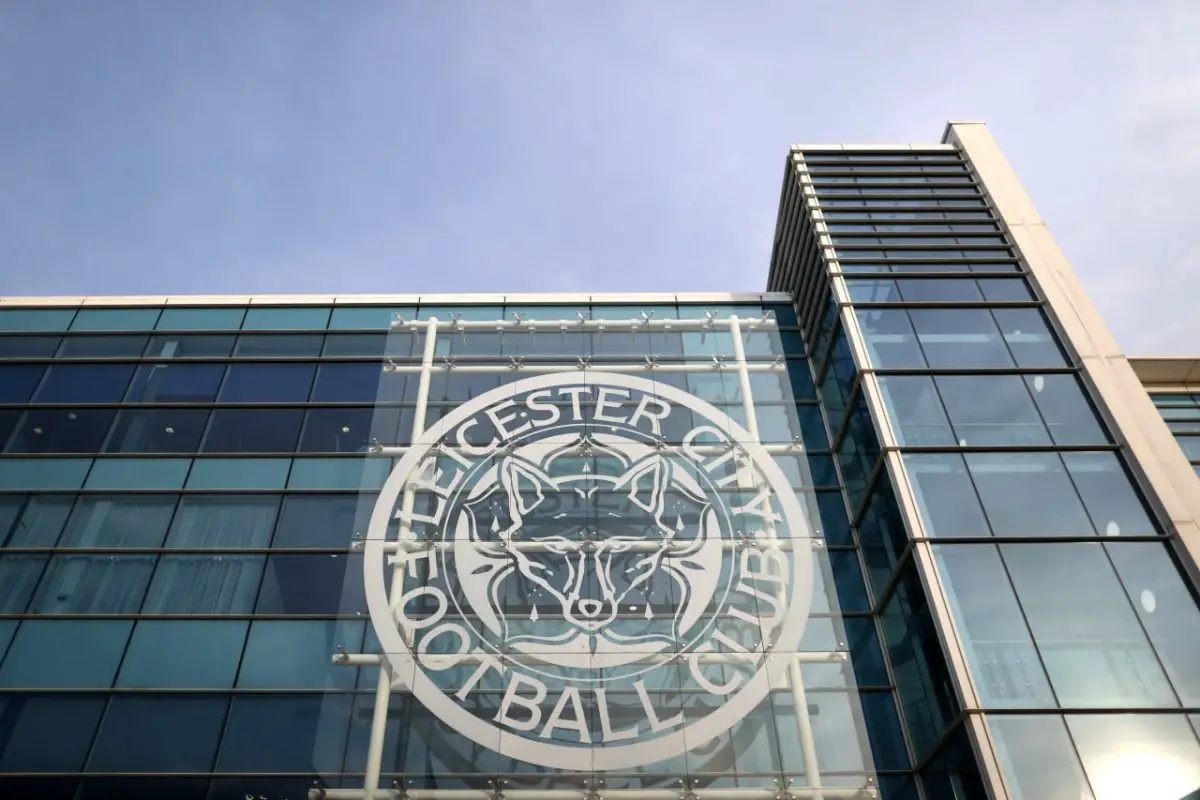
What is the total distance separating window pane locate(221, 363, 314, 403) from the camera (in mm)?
20500

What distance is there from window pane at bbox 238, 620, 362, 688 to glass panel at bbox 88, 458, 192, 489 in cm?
443

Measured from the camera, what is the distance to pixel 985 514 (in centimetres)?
1516

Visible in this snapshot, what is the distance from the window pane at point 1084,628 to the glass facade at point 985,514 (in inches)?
1.0

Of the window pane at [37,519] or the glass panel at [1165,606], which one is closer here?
the glass panel at [1165,606]

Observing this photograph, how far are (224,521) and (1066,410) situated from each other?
1703cm

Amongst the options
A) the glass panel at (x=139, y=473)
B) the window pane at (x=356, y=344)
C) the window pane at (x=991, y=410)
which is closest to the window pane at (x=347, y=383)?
the window pane at (x=356, y=344)

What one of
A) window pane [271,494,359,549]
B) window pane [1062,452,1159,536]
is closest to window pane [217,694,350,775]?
window pane [271,494,359,549]

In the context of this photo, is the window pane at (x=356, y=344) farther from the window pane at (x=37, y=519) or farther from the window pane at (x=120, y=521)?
the window pane at (x=37, y=519)

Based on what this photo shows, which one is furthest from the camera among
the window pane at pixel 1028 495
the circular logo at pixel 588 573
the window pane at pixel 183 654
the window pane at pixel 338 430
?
the window pane at pixel 338 430

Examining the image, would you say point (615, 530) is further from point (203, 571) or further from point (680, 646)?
point (203, 571)

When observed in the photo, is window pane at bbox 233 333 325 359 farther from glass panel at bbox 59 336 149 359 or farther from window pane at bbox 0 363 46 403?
window pane at bbox 0 363 46 403

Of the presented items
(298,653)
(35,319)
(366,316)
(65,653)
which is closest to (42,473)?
(65,653)

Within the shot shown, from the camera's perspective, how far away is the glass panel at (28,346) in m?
21.7

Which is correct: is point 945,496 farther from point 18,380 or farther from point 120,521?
point 18,380
